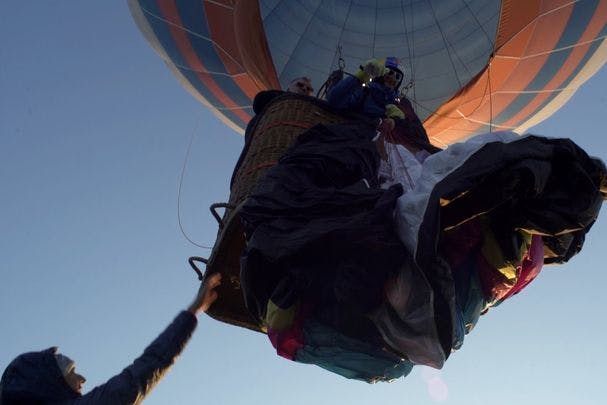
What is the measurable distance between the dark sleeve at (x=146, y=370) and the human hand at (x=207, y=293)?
33cm

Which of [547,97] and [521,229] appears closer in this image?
[521,229]

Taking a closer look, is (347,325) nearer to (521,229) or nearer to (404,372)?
(404,372)

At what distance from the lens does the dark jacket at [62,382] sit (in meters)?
2.09

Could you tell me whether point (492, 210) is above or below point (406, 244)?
above

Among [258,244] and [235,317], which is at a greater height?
[258,244]

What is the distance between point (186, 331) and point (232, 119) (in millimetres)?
2560

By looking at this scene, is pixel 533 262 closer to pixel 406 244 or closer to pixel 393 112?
pixel 406 244

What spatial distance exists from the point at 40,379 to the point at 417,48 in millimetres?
3301

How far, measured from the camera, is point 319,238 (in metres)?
2.24

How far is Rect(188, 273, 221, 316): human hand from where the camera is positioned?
9.23 feet

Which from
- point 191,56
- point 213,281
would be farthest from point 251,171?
point 191,56

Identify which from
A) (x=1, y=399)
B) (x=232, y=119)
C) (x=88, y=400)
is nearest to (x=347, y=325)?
(x=88, y=400)

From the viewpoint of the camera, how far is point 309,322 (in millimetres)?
2441

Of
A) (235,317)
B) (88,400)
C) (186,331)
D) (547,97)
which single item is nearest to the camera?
(88,400)
